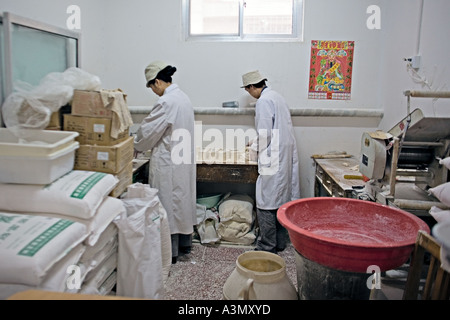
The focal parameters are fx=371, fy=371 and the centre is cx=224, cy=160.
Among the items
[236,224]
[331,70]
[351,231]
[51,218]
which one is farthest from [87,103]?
[331,70]

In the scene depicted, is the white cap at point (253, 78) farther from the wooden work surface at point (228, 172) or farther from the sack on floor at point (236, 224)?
the sack on floor at point (236, 224)

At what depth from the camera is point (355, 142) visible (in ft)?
12.2

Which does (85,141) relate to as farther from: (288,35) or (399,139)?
(288,35)

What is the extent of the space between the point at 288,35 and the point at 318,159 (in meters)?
1.26

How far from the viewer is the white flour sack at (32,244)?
131cm

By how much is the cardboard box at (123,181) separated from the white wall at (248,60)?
1.53 m

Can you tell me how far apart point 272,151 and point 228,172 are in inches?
17.8

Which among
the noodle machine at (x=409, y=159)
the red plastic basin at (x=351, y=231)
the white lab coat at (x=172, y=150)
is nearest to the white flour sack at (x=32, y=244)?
the red plastic basin at (x=351, y=231)

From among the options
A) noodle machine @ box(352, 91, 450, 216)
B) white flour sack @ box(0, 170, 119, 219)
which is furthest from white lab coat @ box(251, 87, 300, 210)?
white flour sack @ box(0, 170, 119, 219)

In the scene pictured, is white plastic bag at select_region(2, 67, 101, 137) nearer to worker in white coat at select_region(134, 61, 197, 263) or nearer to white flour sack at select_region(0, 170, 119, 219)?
white flour sack at select_region(0, 170, 119, 219)

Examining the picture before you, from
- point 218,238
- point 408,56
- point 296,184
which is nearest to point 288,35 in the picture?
point 408,56

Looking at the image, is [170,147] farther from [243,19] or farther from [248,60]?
[243,19]

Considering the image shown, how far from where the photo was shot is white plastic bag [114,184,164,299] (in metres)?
2.04

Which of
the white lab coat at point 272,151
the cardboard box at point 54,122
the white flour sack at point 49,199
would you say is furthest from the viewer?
the white lab coat at point 272,151
